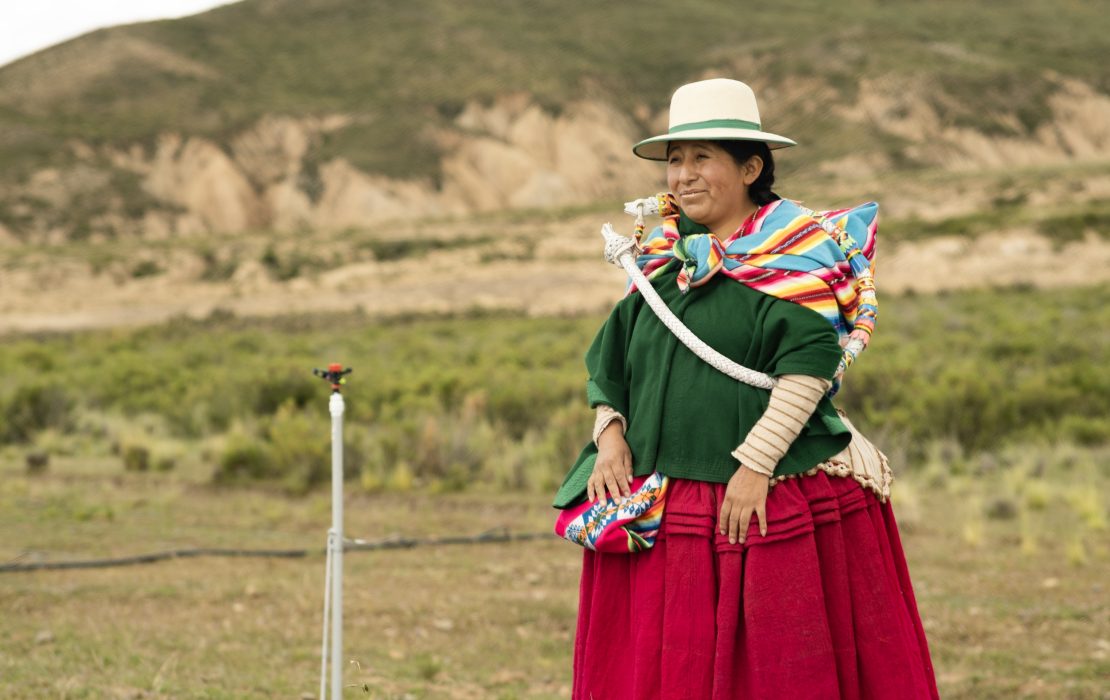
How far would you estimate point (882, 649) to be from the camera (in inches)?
114

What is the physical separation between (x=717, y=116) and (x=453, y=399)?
11.2 m

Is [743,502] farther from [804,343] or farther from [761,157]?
[761,157]

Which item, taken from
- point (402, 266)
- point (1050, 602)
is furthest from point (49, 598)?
point (402, 266)

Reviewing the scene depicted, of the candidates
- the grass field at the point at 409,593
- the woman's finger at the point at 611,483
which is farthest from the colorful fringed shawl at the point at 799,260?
the grass field at the point at 409,593

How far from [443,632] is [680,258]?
11.9 feet

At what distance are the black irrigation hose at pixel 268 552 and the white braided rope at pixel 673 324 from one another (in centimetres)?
427

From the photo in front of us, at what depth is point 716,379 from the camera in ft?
9.73

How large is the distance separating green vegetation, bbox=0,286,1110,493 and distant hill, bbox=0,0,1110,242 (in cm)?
3603

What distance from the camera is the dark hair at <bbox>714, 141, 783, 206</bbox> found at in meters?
3.05

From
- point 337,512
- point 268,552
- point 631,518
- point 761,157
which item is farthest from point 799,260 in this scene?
point 268,552

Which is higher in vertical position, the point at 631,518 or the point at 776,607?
the point at 631,518

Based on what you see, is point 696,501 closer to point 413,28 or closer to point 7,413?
point 7,413

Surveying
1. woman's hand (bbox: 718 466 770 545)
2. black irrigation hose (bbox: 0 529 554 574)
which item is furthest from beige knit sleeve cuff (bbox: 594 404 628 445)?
black irrigation hose (bbox: 0 529 554 574)

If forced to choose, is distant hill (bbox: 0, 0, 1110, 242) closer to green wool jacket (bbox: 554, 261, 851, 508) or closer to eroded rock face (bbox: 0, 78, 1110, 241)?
eroded rock face (bbox: 0, 78, 1110, 241)
